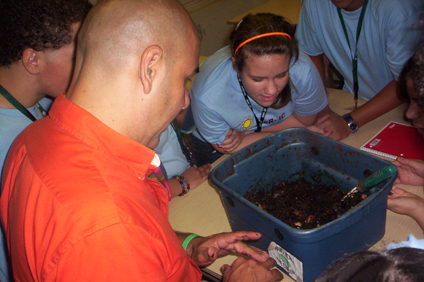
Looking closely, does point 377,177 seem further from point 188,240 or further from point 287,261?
point 188,240

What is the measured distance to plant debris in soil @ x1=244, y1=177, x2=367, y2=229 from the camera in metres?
1.00

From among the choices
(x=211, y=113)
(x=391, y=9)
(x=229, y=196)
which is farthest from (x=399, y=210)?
(x=391, y=9)

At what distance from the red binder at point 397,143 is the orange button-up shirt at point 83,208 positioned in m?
1.06

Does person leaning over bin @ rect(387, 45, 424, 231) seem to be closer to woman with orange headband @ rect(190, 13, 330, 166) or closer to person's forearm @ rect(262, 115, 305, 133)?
woman with orange headband @ rect(190, 13, 330, 166)

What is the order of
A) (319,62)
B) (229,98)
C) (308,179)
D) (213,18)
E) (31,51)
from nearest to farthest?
(31,51), (308,179), (229,98), (319,62), (213,18)

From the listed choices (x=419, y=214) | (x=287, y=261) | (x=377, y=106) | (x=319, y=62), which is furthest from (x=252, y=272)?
→ (x=319, y=62)

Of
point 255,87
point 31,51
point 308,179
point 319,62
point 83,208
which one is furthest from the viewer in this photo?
point 319,62

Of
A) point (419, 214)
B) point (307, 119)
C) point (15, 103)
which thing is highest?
point (15, 103)

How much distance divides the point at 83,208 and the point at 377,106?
1.50m

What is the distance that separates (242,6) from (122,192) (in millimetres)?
4322

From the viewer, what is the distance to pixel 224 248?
0.96m

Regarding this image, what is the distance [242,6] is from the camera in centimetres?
431

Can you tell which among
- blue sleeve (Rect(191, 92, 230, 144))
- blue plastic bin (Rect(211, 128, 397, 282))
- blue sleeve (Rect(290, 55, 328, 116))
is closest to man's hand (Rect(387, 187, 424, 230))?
blue plastic bin (Rect(211, 128, 397, 282))

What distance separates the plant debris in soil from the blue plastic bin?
0.06 meters
